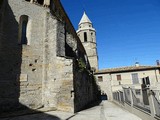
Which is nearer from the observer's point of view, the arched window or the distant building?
the arched window

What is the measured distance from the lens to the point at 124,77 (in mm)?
25672

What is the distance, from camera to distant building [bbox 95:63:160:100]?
24.7 metres

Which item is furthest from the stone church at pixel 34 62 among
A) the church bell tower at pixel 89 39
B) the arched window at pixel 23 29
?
the church bell tower at pixel 89 39

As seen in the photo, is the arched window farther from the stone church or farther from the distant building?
the distant building

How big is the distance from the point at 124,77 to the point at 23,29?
770 inches

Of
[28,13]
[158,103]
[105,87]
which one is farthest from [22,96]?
[105,87]

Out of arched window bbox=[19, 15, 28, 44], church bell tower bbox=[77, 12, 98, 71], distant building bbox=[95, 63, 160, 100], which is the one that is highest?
church bell tower bbox=[77, 12, 98, 71]

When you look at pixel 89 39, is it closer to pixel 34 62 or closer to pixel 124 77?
pixel 124 77

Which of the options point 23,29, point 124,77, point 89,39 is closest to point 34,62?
point 23,29

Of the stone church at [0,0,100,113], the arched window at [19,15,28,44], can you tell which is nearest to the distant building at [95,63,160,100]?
the stone church at [0,0,100,113]

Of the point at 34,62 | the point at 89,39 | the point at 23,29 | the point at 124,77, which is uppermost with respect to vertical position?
the point at 89,39

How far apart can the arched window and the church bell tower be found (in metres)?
22.1

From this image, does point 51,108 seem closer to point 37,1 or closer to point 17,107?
point 17,107

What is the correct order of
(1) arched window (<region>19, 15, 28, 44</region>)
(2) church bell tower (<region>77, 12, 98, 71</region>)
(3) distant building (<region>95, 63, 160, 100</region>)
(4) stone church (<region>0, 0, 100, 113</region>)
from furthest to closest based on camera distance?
(2) church bell tower (<region>77, 12, 98, 71</region>), (3) distant building (<region>95, 63, 160, 100</region>), (1) arched window (<region>19, 15, 28, 44</region>), (4) stone church (<region>0, 0, 100, 113</region>)
